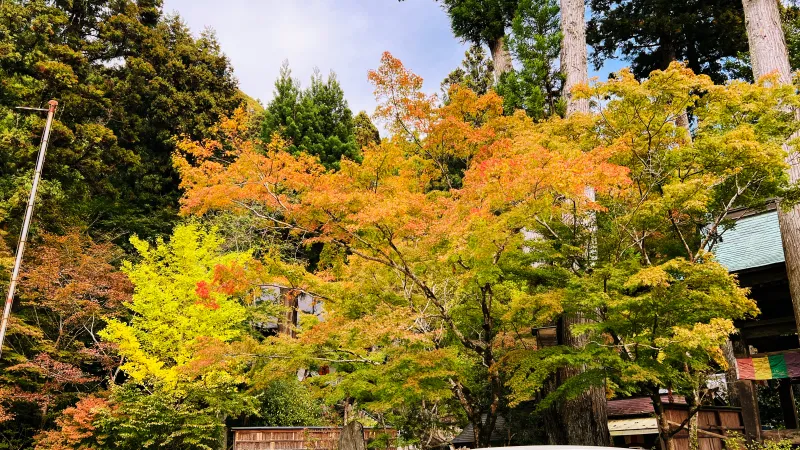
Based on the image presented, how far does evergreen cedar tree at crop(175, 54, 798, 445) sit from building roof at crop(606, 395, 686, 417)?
168 centimetres

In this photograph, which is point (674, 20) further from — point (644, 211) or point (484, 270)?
point (484, 270)

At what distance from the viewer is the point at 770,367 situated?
934 centimetres

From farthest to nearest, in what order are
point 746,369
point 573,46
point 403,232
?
point 573,46 < point 746,369 < point 403,232

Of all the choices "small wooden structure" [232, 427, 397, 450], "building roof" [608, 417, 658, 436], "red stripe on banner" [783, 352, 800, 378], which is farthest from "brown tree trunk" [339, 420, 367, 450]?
"red stripe on banner" [783, 352, 800, 378]

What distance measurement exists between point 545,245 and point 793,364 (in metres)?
5.58

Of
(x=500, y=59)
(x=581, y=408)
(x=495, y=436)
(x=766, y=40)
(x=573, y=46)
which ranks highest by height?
(x=500, y=59)

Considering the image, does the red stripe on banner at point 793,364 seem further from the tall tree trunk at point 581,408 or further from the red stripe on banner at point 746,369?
the tall tree trunk at point 581,408

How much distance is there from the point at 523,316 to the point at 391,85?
5.15 metres

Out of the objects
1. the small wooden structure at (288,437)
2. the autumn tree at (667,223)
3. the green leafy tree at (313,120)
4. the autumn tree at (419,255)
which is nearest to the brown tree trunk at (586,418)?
the autumn tree at (667,223)

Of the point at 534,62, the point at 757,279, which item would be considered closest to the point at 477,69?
the point at 534,62

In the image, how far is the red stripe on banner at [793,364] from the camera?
9.10 metres

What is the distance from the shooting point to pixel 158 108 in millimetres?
20000

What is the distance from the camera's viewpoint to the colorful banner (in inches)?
360

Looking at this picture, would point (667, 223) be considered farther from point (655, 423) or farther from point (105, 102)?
point (105, 102)
